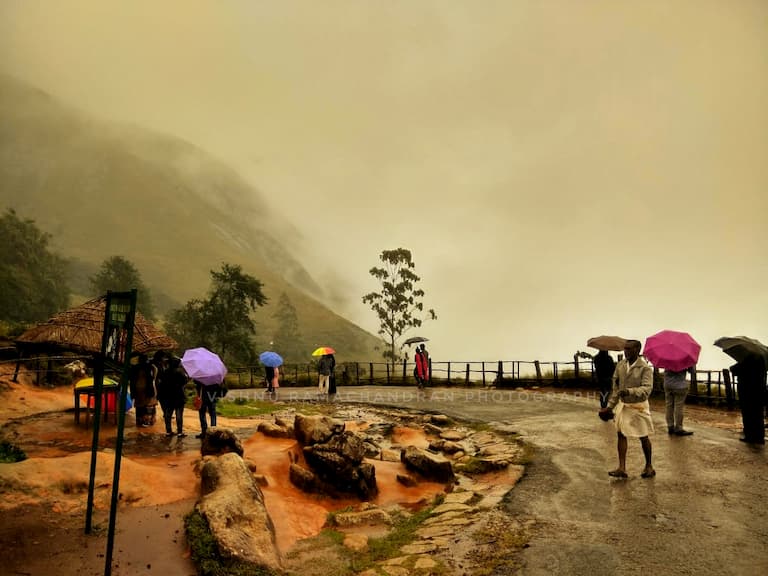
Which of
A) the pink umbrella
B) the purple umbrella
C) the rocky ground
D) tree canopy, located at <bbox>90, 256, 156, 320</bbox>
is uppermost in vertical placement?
tree canopy, located at <bbox>90, 256, 156, 320</bbox>

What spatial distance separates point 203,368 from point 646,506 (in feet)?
26.1

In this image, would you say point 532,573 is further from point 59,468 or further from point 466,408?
point 466,408

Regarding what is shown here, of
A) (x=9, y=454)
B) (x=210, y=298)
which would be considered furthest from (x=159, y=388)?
(x=210, y=298)

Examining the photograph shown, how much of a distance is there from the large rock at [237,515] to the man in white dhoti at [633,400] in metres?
5.00

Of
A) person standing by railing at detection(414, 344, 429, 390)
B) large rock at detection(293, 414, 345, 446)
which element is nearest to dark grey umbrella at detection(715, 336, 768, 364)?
large rock at detection(293, 414, 345, 446)

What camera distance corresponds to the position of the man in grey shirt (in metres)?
9.63

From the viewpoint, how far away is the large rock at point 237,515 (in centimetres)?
501

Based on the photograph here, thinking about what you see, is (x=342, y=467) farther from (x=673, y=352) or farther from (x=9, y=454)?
(x=673, y=352)

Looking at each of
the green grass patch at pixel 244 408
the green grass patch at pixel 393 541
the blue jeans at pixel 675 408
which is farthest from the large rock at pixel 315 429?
the blue jeans at pixel 675 408

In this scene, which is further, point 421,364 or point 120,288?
point 120,288

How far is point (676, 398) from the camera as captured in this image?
10094 millimetres

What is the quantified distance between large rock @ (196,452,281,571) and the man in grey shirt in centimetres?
827

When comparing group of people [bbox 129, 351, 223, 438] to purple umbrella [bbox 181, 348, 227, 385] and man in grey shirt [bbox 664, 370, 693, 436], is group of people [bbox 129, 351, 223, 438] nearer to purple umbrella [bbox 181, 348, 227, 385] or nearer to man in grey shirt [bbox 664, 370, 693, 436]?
purple umbrella [bbox 181, 348, 227, 385]

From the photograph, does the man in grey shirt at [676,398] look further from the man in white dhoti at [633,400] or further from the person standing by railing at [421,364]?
the person standing by railing at [421,364]
